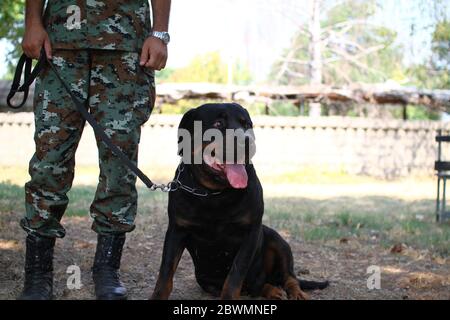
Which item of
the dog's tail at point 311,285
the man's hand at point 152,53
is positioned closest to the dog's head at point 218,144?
the man's hand at point 152,53

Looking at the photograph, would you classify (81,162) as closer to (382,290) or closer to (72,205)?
(72,205)

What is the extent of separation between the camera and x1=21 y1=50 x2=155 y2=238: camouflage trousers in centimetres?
323

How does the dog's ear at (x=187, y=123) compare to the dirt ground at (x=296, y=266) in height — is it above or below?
above

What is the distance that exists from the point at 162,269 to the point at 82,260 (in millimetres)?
1513

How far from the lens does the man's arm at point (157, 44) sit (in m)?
3.36

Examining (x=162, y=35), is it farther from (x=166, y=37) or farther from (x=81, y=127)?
(x=81, y=127)

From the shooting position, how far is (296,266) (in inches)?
195

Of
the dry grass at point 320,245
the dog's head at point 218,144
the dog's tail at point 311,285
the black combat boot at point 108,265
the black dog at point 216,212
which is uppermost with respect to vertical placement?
the dog's head at point 218,144

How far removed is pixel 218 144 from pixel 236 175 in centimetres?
23

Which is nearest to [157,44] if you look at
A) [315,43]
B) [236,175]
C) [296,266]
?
[236,175]

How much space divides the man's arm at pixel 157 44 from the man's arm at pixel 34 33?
1.74ft

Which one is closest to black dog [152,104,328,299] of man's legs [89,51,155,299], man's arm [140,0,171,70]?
man's legs [89,51,155,299]

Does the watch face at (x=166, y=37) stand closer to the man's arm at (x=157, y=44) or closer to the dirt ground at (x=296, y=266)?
the man's arm at (x=157, y=44)
